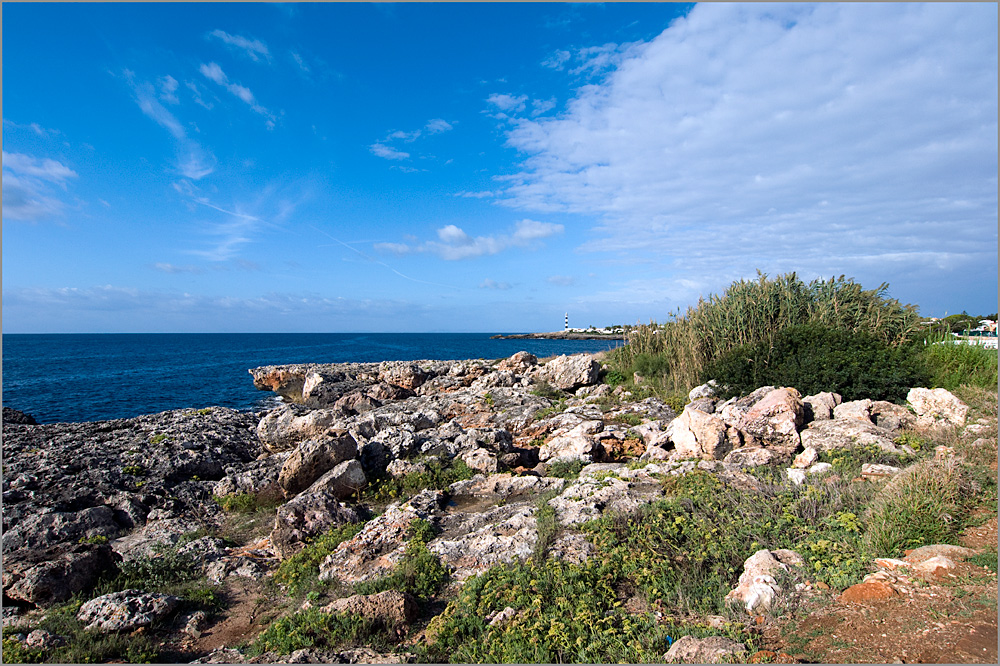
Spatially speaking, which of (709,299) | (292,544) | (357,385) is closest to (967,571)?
(292,544)

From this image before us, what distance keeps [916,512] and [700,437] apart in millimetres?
3918

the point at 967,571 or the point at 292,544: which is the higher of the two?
the point at 967,571

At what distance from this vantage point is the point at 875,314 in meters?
13.6

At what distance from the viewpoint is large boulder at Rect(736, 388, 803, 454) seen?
877cm

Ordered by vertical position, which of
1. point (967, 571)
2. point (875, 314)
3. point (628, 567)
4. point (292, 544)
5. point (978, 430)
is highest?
point (875, 314)

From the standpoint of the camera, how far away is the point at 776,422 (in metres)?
8.95

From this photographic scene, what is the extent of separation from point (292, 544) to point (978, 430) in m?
11.1

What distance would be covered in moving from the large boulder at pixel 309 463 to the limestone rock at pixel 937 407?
36.8ft

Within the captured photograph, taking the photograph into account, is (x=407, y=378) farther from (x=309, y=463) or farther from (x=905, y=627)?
(x=905, y=627)

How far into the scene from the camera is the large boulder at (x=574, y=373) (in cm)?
1827

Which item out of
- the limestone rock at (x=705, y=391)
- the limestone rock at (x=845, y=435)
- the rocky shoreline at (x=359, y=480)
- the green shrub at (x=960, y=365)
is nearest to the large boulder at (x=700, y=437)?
the rocky shoreline at (x=359, y=480)

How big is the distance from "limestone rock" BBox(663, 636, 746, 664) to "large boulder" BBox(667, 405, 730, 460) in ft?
16.7

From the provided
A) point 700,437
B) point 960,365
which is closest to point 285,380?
point 700,437

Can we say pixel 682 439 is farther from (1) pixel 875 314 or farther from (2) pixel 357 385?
(2) pixel 357 385
